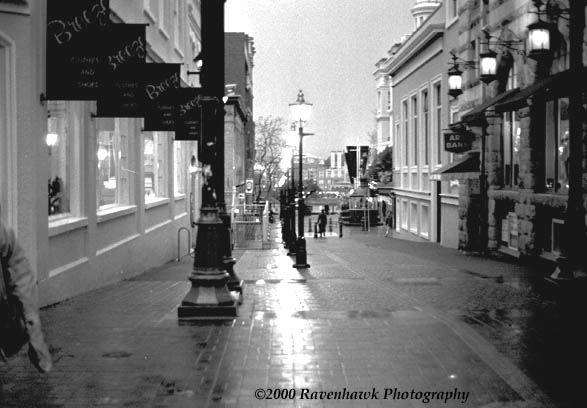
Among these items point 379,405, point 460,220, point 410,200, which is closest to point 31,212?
point 379,405

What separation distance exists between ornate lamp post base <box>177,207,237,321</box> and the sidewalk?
27cm

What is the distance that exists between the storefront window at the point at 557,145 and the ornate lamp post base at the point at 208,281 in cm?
1103

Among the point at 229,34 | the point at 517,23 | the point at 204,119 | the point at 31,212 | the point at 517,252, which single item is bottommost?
the point at 517,252

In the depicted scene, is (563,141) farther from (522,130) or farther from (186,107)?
(186,107)

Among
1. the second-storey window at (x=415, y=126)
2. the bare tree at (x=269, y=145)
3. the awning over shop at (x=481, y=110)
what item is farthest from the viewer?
the bare tree at (x=269, y=145)

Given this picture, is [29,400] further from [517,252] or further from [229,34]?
[229,34]

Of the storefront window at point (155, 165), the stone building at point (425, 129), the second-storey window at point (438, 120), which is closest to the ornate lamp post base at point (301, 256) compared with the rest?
the storefront window at point (155, 165)

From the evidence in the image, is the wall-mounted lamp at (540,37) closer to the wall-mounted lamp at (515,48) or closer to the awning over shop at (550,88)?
the wall-mounted lamp at (515,48)

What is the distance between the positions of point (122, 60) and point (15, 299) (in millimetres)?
8309

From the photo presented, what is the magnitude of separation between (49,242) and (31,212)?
114 centimetres

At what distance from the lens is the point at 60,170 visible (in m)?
13.3

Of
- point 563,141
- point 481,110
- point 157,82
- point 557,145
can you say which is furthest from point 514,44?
point 157,82

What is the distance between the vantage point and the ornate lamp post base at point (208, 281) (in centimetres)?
1031

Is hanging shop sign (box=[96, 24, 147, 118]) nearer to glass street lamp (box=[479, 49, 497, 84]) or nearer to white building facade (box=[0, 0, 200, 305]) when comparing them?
white building facade (box=[0, 0, 200, 305])
